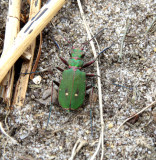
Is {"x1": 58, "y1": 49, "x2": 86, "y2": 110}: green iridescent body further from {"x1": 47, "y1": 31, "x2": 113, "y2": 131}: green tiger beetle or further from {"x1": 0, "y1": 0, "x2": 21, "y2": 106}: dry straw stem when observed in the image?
{"x1": 0, "y1": 0, "x2": 21, "y2": 106}: dry straw stem

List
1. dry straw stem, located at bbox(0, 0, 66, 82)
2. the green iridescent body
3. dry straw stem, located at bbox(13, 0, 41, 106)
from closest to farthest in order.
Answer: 1. dry straw stem, located at bbox(0, 0, 66, 82)
2. the green iridescent body
3. dry straw stem, located at bbox(13, 0, 41, 106)

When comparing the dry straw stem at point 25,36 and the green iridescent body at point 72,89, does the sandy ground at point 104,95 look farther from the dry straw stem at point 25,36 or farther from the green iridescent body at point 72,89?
the dry straw stem at point 25,36

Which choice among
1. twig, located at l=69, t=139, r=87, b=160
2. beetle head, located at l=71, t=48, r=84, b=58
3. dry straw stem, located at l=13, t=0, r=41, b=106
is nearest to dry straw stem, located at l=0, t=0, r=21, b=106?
dry straw stem, located at l=13, t=0, r=41, b=106

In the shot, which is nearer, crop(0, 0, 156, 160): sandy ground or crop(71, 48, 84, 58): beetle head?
crop(0, 0, 156, 160): sandy ground

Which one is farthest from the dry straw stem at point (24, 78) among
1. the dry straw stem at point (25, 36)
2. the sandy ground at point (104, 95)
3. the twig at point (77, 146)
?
the twig at point (77, 146)

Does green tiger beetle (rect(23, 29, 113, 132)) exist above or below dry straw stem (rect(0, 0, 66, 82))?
below

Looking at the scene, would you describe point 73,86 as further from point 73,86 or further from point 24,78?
point 24,78

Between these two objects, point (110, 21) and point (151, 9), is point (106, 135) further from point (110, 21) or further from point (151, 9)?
point (151, 9)
